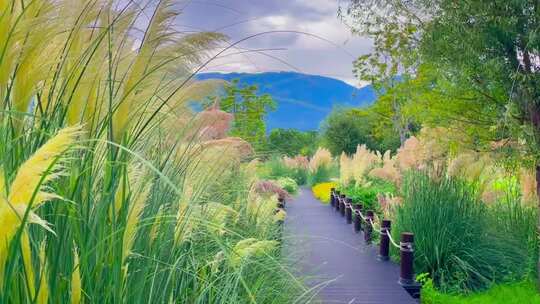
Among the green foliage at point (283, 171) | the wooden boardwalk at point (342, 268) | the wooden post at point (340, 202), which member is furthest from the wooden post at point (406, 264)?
the green foliage at point (283, 171)

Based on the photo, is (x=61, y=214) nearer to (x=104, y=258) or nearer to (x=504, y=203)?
(x=104, y=258)

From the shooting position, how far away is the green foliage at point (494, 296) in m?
6.43

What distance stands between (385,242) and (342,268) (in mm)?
896

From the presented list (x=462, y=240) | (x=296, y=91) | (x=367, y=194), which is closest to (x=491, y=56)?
(x=462, y=240)

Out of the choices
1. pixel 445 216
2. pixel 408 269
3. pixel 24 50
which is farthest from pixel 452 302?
pixel 24 50

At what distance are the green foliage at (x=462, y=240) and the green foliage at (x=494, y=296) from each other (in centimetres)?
19

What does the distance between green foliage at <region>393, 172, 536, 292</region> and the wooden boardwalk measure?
1.83ft

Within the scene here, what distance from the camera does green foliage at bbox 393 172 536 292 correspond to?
7.28m

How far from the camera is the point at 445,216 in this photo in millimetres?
7320

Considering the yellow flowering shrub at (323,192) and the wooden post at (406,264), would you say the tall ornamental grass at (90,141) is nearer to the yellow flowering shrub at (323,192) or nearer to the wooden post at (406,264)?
the wooden post at (406,264)

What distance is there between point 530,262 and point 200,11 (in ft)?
19.3

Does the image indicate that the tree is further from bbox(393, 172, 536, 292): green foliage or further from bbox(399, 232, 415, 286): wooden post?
bbox(399, 232, 415, 286): wooden post

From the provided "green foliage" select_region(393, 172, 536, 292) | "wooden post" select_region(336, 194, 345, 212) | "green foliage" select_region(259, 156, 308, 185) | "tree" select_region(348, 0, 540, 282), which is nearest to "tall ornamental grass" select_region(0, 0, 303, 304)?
"tree" select_region(348, 0, 540, 282)

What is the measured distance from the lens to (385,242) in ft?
27.4
